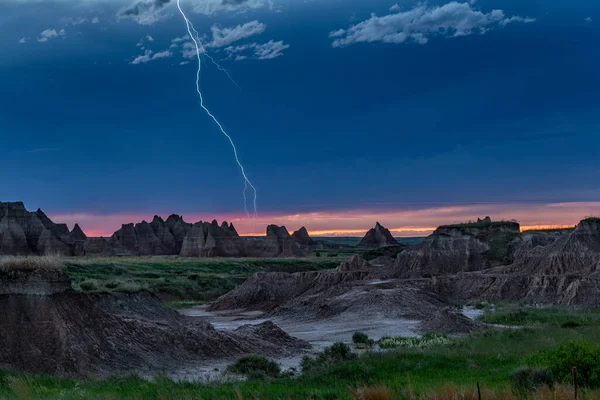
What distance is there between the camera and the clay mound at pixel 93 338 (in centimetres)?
2091

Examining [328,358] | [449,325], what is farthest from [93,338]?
[449,325]

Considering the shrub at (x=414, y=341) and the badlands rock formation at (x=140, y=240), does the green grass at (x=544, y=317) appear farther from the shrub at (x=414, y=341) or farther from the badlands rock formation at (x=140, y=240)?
the badlands rock formation at (x=140, y=240)

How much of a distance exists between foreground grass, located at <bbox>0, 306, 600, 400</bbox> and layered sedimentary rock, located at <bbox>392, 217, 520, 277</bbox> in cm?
5035

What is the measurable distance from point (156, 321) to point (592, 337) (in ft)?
63.0

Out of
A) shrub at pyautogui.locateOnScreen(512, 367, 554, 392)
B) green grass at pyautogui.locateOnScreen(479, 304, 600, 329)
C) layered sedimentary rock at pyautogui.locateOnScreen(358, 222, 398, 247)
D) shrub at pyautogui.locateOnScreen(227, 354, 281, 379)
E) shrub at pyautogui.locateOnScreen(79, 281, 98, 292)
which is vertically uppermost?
layered sedimentary rock at pyautogui.locateOnScreen(358, 222, 398, 247)

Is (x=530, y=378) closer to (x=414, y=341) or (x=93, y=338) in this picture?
(x=93, y=338)

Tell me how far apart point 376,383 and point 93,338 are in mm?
12765

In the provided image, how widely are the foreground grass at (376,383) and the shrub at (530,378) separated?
0.35 meters

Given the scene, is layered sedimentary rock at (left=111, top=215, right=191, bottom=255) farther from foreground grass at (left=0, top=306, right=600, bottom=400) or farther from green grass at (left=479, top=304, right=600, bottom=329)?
foreground grass at (left=0, top=306, right=600, bottom=400)

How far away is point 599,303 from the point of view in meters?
45.9

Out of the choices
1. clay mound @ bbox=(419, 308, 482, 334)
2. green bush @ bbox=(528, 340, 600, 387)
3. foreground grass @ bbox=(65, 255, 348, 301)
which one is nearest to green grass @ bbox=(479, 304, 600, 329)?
clay mound @ bbox=(419, 308, 482, 334)

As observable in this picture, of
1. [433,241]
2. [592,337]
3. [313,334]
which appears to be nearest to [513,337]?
[592,337]

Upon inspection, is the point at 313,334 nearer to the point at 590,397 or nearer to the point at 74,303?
the point at 74,303

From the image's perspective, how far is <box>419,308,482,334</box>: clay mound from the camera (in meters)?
34.1
